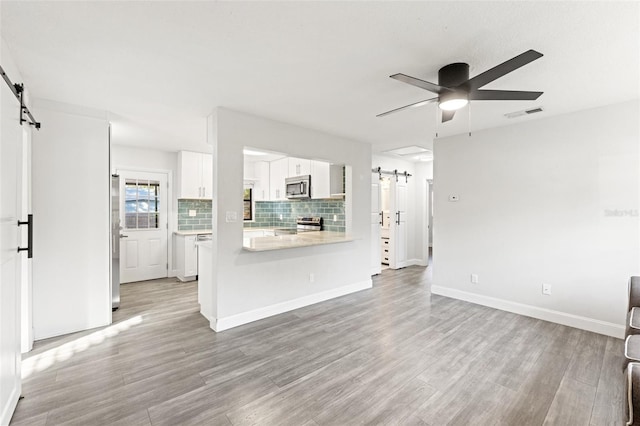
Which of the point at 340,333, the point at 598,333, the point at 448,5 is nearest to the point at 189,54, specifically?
the point at 448,5

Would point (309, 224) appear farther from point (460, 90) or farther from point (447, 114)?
point (460, 90)

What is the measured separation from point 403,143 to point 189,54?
147 inches

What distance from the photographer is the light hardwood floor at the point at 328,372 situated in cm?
189

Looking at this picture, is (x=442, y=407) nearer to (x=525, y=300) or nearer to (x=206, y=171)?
(x=525, y=300)

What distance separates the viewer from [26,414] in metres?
1.88

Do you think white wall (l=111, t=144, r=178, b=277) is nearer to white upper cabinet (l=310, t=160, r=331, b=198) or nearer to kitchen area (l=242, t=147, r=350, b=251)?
kitchen area (l=242, t=147, r=350, b=251)

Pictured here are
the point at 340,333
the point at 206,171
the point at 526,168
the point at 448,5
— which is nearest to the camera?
the point at 448,5

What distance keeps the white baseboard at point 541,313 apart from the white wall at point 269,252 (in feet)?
4.84

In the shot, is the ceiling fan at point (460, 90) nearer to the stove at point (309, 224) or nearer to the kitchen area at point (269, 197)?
the kitchen area at point (269, 197)

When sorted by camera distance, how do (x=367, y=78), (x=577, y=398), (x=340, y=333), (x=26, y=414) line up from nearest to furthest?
(x=26, y=414), (x=577, y=398), (x=367, y=78), (x=340, y=333)

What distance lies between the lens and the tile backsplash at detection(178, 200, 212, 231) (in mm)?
5734

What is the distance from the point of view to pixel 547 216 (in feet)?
11.6

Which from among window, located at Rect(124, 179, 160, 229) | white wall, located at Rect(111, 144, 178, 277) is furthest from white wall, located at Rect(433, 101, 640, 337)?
window, located at Rect(124, 179, 160, 229)

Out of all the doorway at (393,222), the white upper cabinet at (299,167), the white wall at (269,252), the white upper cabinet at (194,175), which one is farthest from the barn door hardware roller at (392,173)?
the white upper cabinet at (194,175)
